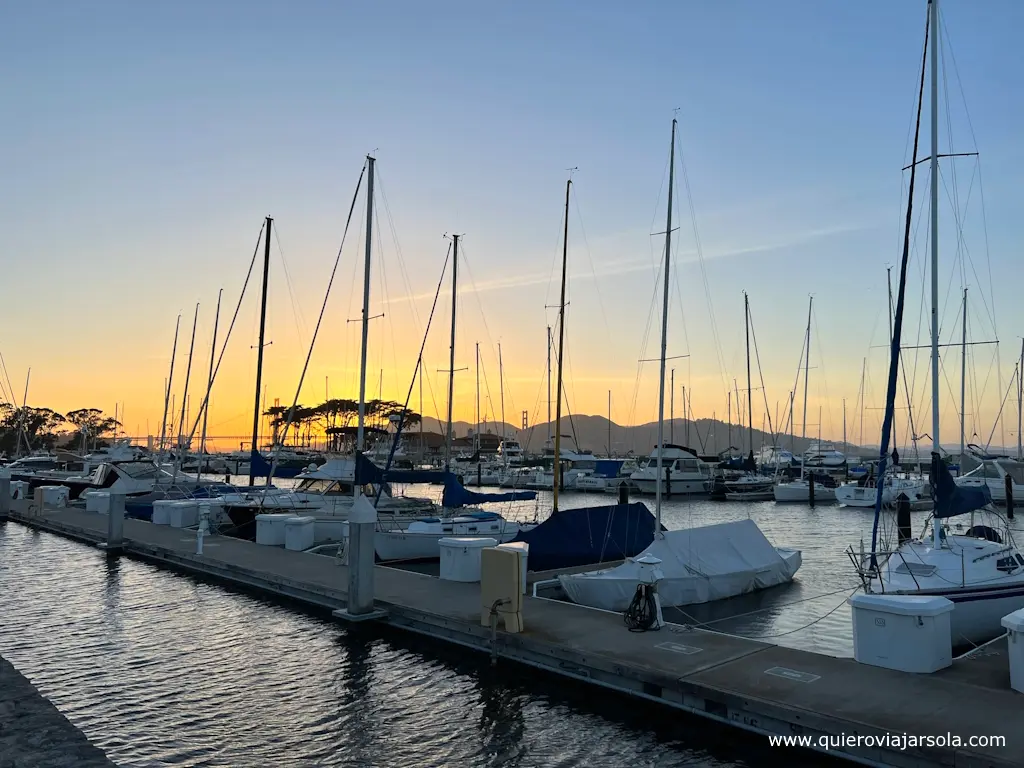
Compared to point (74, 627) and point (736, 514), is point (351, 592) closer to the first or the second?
point (74, 627)

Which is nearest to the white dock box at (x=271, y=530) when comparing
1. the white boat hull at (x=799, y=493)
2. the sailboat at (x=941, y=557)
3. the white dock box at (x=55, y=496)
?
the sailboat at (x=941, y=557)

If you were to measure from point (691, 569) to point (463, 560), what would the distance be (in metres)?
5.36

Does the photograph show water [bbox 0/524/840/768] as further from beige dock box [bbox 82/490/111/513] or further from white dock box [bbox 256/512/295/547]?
beige dock box [bbox 82/490/111/513]

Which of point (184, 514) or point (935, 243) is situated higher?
point (935, 243)

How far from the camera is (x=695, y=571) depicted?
691 inches

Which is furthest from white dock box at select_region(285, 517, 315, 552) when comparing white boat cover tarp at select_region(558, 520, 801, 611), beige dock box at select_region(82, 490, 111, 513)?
beige dock box at select_region(82, 490, 111, 513)

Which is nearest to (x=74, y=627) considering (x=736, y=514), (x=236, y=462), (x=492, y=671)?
(x=492, y=671)

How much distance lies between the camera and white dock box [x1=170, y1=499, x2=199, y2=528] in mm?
28422

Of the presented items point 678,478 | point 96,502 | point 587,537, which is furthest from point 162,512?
point 678,478

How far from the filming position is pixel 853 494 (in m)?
56.2

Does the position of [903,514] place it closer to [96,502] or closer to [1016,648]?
[1016,648]

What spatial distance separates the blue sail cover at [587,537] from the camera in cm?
1866

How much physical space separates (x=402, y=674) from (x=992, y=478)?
61.3 metres

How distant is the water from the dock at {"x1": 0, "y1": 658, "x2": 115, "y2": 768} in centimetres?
47
